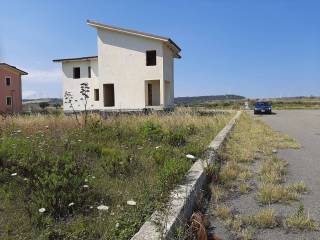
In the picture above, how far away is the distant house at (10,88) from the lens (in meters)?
45.6

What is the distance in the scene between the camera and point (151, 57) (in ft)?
95.4

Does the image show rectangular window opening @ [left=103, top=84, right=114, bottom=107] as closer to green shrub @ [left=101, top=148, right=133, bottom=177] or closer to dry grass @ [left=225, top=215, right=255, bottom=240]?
green shrub @ [left=101, top=148, right=133, bottom=177]

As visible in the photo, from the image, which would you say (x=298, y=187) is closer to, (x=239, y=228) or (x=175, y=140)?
(x=239, y=228)

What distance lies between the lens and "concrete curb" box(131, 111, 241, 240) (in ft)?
10.3

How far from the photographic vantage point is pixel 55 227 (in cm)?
351

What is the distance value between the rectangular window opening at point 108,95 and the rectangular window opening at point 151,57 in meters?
4.28

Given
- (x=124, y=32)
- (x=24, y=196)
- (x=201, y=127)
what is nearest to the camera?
(x=24, y=196)

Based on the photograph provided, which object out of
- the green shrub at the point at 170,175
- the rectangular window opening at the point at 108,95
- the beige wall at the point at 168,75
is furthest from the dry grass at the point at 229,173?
the rectangular window opening at the point at 108,95

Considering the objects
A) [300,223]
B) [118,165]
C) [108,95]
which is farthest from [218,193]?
[108,95]

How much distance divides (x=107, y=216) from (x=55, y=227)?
0.57 metres

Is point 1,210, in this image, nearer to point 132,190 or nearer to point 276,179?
point 132,190

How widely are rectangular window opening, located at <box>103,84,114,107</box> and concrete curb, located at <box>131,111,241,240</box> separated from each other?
83.4 ft

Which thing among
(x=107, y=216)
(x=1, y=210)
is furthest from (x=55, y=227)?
(x=1, y=210)

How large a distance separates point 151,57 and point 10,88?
26504mm
